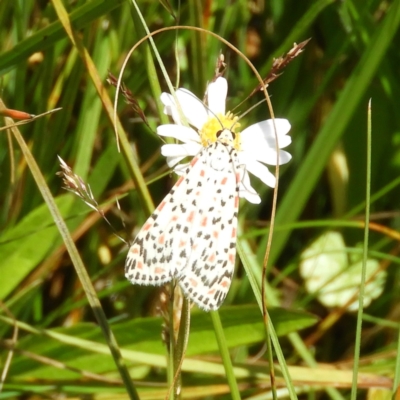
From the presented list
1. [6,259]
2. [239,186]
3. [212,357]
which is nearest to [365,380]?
[212,357]

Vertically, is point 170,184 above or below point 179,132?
below

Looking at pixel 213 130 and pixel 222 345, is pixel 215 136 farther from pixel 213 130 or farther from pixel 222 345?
pixel 222 345

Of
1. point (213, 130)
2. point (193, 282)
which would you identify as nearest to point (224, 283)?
point (193, 282)

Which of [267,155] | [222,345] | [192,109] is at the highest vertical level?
[192,109]

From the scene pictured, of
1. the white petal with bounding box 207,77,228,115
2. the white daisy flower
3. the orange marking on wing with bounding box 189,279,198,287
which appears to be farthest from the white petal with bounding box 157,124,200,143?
the orange marking on wing with bounding box 189,279,198,287

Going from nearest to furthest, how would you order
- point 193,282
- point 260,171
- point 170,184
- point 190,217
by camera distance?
1. point 193,282
2. point 190,217
3. point 260,171
4. point 170,184

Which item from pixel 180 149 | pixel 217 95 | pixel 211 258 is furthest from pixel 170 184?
pixel 211 258

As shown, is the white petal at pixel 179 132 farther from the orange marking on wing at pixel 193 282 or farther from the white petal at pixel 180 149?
the orange marking on wing at pixel 193 282

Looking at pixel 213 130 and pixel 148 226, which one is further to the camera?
pixel 213 130

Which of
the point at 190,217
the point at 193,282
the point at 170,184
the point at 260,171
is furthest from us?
the point at 170,184
